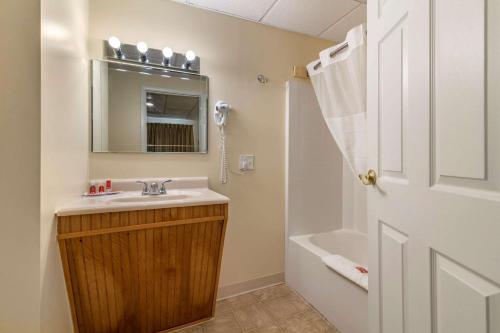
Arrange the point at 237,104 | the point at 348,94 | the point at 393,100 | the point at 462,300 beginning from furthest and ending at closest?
the point at 237,104
the point at 348,94
the point at 393,100
the point at 462,300

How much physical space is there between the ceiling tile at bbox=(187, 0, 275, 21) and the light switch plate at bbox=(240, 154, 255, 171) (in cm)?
113

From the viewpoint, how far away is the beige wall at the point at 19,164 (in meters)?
0.83

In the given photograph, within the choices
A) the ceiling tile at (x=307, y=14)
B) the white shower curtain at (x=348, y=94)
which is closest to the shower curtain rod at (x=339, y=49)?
the white shower curtain at (x=348, y=94)

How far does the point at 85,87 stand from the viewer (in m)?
1.44

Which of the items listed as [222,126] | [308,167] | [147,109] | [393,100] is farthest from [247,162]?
[393,100]

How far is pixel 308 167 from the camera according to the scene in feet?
6.77

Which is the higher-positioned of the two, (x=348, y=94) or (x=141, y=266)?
(x=348, y=94)

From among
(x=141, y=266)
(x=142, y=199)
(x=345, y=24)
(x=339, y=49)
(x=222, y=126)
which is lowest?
(x=141, y=266)

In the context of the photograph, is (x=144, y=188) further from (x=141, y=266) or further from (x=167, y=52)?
(x=167, y=52)

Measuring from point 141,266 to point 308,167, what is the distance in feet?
4.94

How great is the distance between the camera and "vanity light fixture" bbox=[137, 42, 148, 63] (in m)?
1.52

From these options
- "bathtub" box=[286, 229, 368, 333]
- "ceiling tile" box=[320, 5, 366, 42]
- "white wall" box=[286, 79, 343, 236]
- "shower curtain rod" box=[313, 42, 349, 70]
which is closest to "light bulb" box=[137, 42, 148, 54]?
"white wall" box=[286, 79, 343, 236]

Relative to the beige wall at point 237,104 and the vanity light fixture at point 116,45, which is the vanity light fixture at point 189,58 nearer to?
the beige wall at point 237,104

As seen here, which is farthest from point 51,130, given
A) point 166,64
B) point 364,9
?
point 364,9
